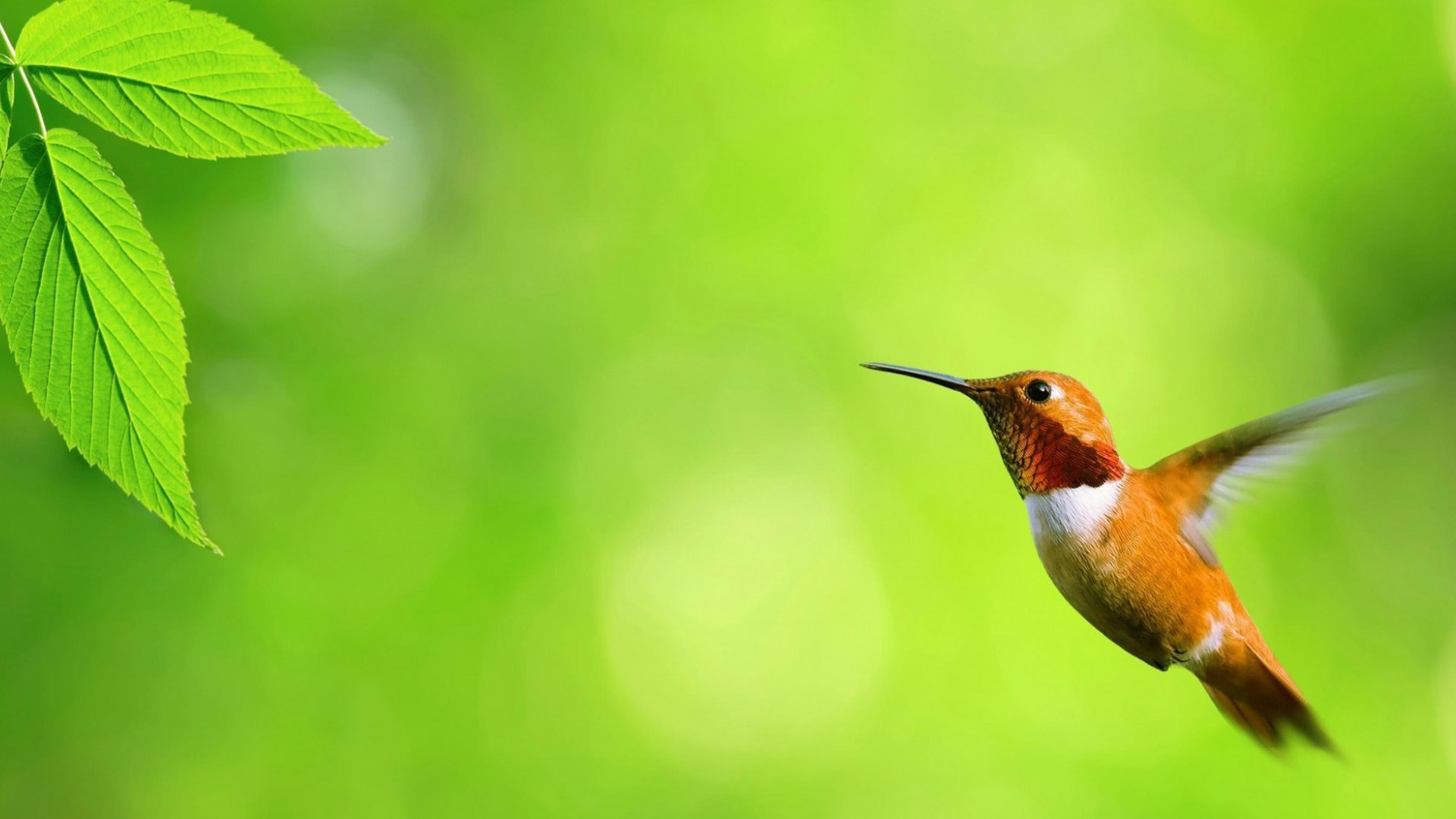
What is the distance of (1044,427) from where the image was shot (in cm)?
51

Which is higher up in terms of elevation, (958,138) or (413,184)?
(958,138)

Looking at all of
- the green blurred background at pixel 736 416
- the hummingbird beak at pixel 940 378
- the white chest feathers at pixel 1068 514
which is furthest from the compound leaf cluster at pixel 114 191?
the green blurred background at pixel 736 416

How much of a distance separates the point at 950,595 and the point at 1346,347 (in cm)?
137

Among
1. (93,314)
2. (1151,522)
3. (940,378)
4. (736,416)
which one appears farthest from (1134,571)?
(736,416)

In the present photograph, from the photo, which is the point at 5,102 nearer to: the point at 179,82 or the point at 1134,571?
the point at 179,82

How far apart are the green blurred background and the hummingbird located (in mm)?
1872

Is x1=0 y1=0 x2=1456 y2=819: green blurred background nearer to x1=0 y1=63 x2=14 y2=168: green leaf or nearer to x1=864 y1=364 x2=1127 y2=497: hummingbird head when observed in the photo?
x1=864 y1=364 x2=1127 y2=497: hummingbird head

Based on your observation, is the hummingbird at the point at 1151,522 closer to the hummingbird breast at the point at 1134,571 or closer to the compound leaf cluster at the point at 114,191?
the hummingbird breast at the point at 1134,571

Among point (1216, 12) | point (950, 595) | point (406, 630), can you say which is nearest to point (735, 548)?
point (950, 595)

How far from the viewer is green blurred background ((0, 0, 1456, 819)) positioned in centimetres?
265

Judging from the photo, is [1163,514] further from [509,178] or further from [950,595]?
[509,178]

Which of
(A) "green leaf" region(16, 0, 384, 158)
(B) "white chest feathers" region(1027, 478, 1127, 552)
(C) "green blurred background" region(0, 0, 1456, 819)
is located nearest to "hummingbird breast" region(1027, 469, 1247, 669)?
(B) "white chest feathers" region(1027, 478, 1127, 552)

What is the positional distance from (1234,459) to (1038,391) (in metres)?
0.15

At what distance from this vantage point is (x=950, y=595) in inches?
116
